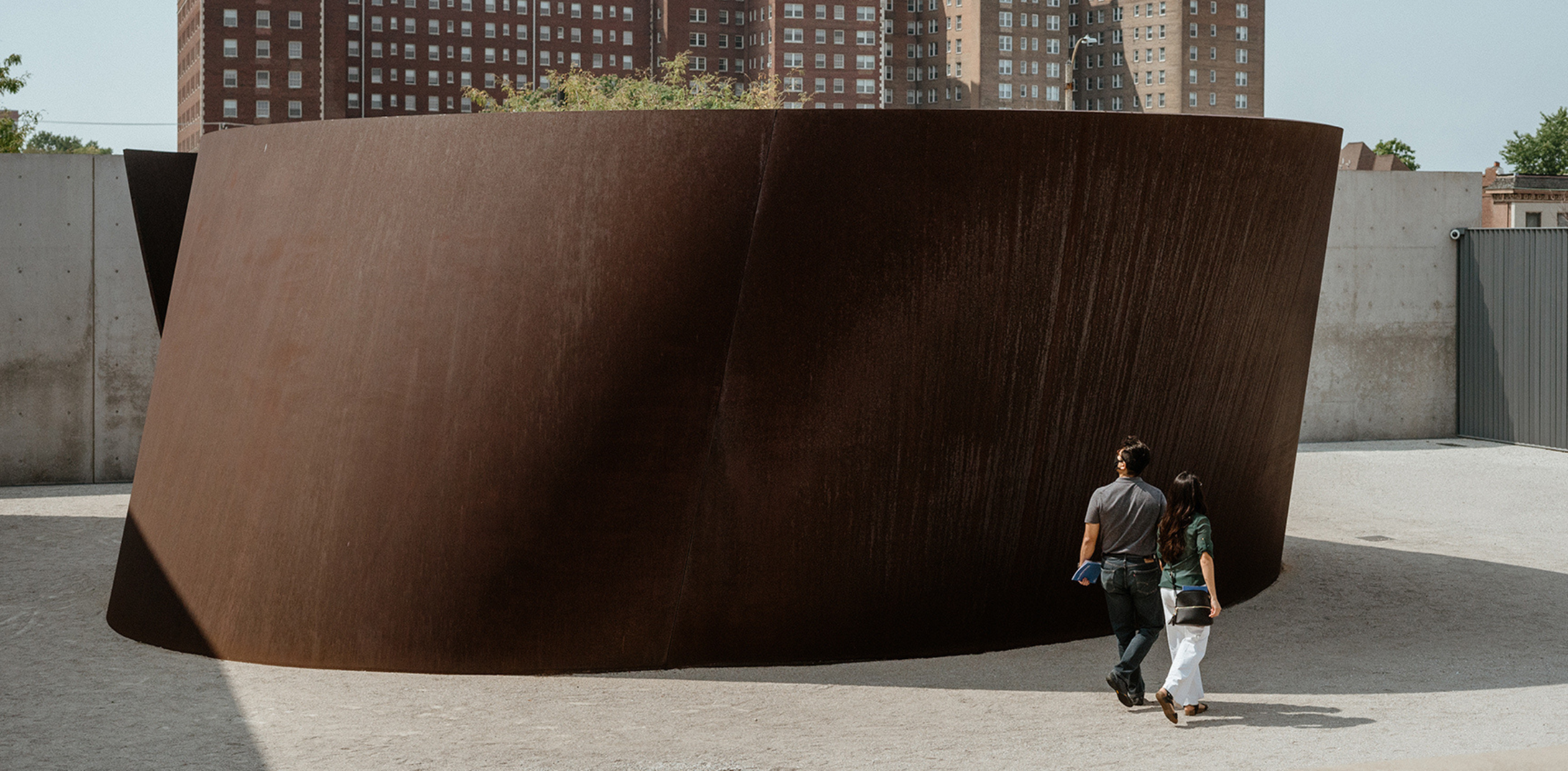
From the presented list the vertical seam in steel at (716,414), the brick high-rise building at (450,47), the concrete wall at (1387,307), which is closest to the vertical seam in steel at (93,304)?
the vertical seam in steel at (716,414)

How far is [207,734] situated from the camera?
6703mm

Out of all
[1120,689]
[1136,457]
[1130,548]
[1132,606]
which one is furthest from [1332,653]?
[1136,457]

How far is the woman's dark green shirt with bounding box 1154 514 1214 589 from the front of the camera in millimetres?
6750

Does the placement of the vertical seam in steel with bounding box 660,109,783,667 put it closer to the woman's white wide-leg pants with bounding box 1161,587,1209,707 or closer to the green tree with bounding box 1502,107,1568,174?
the woman's white wide-leg pants with bounding box 1161,587,1209,707

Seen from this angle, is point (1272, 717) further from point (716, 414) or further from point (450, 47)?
point (450, 47)

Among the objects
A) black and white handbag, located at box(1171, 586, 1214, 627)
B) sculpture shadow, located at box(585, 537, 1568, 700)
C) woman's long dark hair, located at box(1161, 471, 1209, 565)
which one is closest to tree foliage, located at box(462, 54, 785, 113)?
sculpture shadow, located at box(585, 537, 1568, 700)

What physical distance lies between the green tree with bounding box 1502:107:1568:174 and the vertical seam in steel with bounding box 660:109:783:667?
106m

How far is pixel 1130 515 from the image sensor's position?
6.92 metres

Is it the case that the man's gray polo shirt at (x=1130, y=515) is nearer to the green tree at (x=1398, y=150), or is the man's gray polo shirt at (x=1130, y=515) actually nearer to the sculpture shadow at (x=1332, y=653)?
the sculpture shadow at (x=1332, y=653)

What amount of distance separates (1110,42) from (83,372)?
144792 mm

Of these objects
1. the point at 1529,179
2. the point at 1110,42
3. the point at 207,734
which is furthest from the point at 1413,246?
the point at 1110,42

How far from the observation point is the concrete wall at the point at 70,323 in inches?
662

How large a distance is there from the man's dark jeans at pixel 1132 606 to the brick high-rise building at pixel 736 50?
4112 inches

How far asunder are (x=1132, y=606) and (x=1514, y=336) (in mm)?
16397
